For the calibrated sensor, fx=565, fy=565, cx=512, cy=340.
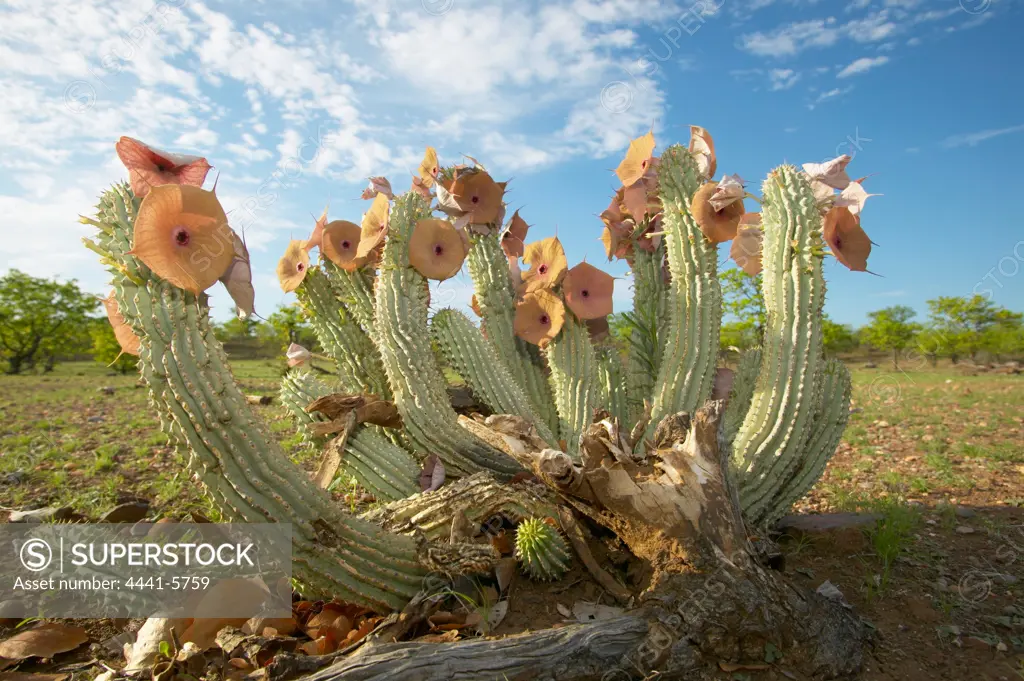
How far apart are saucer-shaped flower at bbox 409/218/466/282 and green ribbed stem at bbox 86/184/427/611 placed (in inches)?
72.0

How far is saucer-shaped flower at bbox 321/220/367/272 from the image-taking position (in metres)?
4.41

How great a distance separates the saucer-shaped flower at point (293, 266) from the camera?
462cm

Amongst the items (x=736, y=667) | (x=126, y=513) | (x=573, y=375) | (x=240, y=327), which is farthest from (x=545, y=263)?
(x=240, y=327)

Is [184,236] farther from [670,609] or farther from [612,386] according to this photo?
[612,386]

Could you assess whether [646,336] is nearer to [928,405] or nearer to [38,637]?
[38,637]

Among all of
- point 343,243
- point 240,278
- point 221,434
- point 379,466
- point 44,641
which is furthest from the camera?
point 343,243

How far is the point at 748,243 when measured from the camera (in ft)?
12.8

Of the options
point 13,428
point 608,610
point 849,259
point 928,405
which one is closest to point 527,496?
point 608,610

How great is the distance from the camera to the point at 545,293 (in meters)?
4.27

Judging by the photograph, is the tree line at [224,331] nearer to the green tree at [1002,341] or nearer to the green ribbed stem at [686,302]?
the green tree at [1002,341]

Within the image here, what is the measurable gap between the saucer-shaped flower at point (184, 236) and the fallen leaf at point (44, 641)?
2082mm

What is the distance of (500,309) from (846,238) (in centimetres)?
247

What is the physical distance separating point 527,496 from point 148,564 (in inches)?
88.6

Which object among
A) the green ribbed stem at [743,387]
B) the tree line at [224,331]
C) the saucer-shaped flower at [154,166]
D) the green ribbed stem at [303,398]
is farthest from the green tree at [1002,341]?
the saucer-shaped flower at [154,166]
